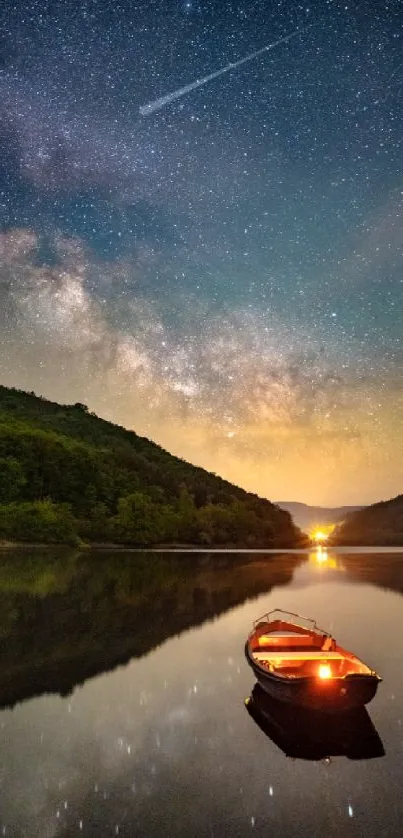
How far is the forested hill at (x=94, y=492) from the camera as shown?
104125mm

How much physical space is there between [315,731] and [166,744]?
3.63 metres

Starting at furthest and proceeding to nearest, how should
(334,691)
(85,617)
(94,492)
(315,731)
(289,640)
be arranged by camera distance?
(94,492), (85,617), (289,640), (315,731), (334,691)

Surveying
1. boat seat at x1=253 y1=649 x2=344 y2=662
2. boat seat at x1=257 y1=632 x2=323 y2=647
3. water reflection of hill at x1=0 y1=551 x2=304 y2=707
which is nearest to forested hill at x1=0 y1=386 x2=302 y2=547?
water reflection of hill at x1=0 y1=551 x2=304 y2=707

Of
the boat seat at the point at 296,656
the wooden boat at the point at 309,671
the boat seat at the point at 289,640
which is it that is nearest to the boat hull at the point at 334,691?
the wooden boat at the point at 309,671

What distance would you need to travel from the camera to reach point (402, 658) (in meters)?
22.2

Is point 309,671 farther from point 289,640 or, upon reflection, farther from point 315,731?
point 289,640

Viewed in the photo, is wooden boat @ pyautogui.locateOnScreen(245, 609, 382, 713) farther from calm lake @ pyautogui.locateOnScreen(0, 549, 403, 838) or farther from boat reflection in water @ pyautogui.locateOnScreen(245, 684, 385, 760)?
calm lake @ pyautogui.locateOnScreen(0, 549, 403, 838)

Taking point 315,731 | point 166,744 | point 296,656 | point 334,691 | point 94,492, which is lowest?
point 166,744

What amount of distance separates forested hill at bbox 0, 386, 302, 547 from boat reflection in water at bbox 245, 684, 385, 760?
→ 87042mm

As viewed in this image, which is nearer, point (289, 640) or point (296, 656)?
point (296, 656)

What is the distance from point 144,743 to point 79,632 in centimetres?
1297

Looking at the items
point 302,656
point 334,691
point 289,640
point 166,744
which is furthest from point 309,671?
point 166,744

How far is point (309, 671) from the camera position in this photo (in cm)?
1540

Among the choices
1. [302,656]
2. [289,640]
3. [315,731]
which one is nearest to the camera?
[315,731]
